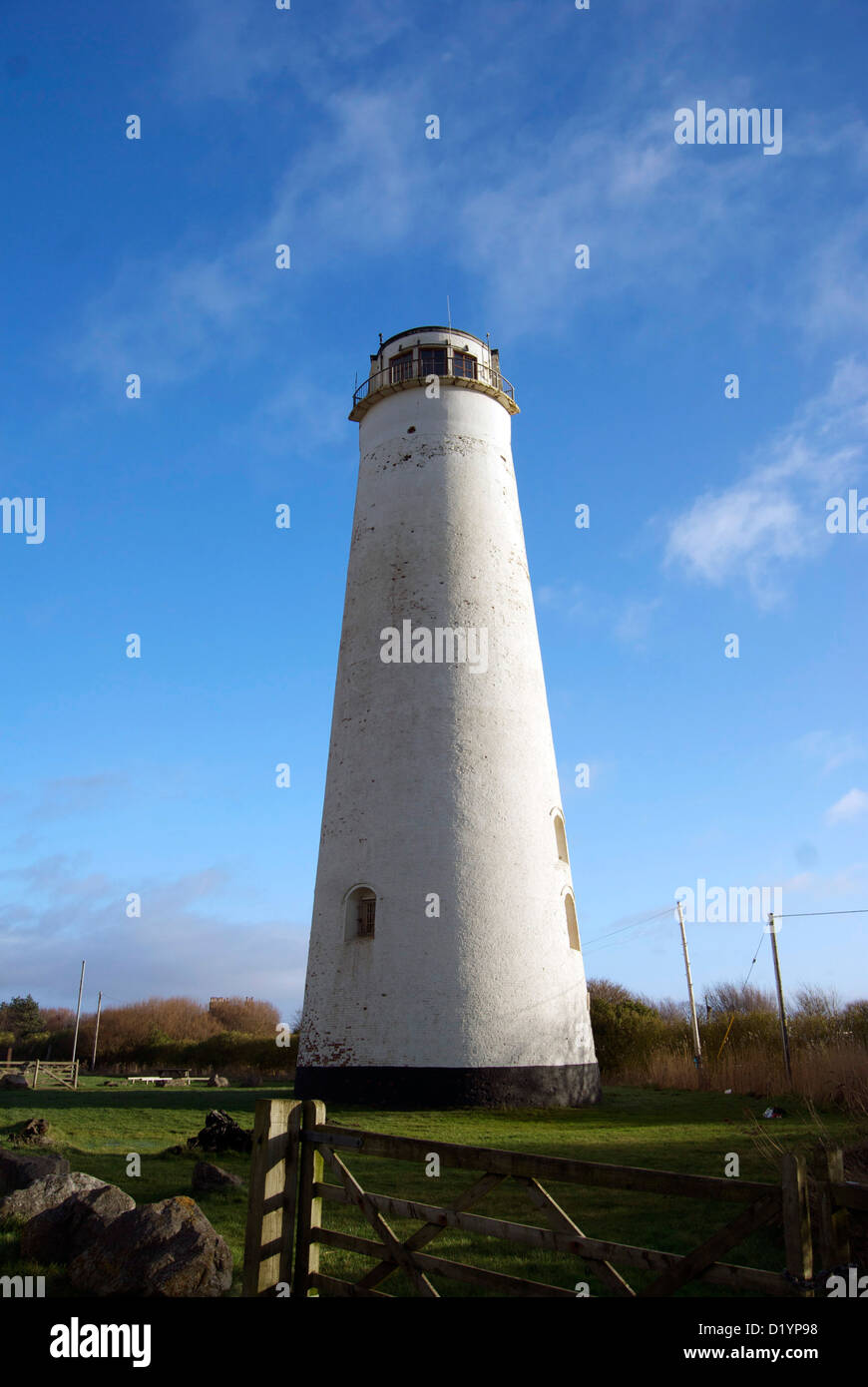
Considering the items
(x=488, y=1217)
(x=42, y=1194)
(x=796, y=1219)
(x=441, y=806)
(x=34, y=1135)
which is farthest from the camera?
(x=441, y=806)

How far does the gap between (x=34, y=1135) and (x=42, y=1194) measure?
5046 mm

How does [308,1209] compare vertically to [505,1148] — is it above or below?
above

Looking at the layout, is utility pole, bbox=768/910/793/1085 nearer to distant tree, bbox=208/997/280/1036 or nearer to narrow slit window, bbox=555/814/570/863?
narrow slit window, bbox=555/814/570/863

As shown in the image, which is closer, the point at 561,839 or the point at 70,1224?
the point at 70,1224

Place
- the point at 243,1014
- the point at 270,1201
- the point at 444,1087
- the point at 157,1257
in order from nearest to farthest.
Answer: the point at 270,1201
the point at 157,1257
the point at 444,1087
the point at 243,1014

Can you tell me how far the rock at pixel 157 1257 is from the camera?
589cm

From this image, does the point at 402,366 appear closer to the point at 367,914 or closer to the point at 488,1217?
the point at 367,914

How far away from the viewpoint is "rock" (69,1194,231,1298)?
232 inches

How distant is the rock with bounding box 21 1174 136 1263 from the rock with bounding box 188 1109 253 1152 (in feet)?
17.2

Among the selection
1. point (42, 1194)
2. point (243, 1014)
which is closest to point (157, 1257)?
point (42, 1194)

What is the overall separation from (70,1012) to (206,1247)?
76.5 m

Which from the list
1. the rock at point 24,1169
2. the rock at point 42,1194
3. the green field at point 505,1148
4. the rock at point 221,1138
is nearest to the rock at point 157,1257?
the green field at point 505,1148

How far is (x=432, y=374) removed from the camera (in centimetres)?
2269
